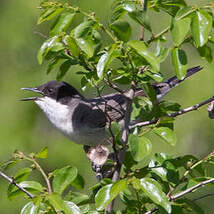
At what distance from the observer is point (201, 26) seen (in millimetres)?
2256

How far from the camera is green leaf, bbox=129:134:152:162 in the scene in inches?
90.7

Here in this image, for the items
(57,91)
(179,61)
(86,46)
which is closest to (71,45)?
(86,46)

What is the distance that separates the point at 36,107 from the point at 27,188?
18.6 feet

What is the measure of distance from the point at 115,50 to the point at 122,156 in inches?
21.4

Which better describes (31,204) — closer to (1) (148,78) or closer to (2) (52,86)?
(1) (148,78)

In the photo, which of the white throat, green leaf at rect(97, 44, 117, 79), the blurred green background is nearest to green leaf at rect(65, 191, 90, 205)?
green leaf at rect(97, 44, 117, 79)

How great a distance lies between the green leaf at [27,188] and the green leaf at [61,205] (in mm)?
180

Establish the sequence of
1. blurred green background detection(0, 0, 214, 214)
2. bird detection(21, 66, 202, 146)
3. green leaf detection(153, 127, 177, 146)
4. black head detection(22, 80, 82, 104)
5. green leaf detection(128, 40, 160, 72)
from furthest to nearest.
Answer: blurred green background detection(0, 0, 214, 214)
black head detection(22, 80, 82, 104)
bird detection(21, 66, 202, 146)
green leaf detection(153, 127, 177, 146)
green leaf detection(128, 40, 160, 72)

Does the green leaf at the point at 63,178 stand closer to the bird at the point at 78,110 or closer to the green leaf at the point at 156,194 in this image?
the green leaf at the point at 156,194

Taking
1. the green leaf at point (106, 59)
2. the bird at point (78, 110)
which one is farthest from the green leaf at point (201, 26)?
the bird at point (78, 110)

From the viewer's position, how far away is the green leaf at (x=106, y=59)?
2.29 m

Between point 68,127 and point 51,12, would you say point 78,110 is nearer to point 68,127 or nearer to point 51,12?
point 68,127

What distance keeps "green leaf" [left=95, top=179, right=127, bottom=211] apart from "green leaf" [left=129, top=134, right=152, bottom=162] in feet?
0.41

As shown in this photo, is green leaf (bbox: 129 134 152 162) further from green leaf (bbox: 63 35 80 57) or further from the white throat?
the white throat
